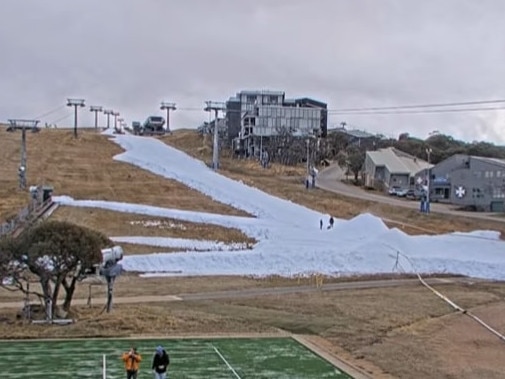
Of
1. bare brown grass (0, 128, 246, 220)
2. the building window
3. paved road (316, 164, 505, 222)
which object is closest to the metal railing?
bare brown grass (0, 128, 246, 220)

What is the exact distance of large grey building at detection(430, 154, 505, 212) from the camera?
8838 centimetres

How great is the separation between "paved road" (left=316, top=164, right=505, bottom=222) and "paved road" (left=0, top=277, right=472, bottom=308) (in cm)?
2978

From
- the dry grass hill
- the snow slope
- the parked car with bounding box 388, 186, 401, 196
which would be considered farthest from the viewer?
the parked car with bounding box 388, 186, 401, 196

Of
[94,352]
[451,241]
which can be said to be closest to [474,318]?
[94,352]

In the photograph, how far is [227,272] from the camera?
1937 inches

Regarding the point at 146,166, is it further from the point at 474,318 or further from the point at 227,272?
the point at 474,318

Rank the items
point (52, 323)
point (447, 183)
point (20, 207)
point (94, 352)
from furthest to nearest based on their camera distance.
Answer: point (447, 183)
point (20, 207)
point (52, 323)
point (94, 352)

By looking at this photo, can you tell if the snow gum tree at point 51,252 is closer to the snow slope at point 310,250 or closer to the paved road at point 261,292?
the paved road at point 261,292

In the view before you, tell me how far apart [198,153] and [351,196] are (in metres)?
40.6

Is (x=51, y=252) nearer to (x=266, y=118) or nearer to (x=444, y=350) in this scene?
(x=444, y=350)

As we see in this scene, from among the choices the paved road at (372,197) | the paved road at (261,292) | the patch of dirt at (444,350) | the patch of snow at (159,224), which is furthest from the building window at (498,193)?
the patch of dirt at (444,350)

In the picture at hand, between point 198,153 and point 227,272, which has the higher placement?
point 198,153

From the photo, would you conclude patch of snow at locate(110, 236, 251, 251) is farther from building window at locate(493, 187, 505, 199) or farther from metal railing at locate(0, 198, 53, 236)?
building window at locate(493, 187, 505, 199)

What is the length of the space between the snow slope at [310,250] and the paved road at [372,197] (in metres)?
15.8
